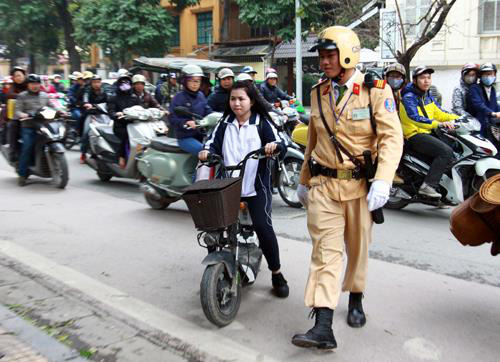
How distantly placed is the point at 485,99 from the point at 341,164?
5.45 m

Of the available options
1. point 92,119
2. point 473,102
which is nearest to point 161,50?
point 92,119

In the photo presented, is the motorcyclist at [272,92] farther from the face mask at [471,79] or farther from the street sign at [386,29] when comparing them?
the face mask at [471,79]

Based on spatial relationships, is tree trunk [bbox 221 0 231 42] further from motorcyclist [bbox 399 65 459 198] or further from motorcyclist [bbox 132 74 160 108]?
motorcyclist [bbox 399 65 459 198]

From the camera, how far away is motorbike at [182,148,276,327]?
3393 millimetres

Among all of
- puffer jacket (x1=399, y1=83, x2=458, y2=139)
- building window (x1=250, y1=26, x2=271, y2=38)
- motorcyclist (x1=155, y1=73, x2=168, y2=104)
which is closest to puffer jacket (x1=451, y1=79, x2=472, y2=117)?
puffer jacket (x1=399, y1=83, x2=458, y2=139)

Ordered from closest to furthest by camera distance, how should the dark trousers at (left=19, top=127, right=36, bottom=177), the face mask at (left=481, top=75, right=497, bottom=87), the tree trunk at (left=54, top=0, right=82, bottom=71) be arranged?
the face mask at (left=481, top=75, right=497, bottom=87)
the dark trousers at (left=19, top=127, right=36, bottom=177)
the tree trunk at (left=54, top=0, right=82, bottom=71)

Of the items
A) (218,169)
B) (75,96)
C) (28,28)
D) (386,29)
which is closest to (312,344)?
(218,169)

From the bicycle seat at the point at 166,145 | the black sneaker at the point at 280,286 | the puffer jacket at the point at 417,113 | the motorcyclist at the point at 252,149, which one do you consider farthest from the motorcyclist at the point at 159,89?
the black sneaker at the point at 280,286

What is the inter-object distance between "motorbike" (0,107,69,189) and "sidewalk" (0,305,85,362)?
504 cm

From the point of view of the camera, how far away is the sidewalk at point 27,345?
10.3ft

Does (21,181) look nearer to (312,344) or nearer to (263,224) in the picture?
(263,224)

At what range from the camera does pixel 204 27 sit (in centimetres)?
3388

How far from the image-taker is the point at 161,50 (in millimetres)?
28281

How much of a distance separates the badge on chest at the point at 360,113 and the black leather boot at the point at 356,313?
1.19 metres
